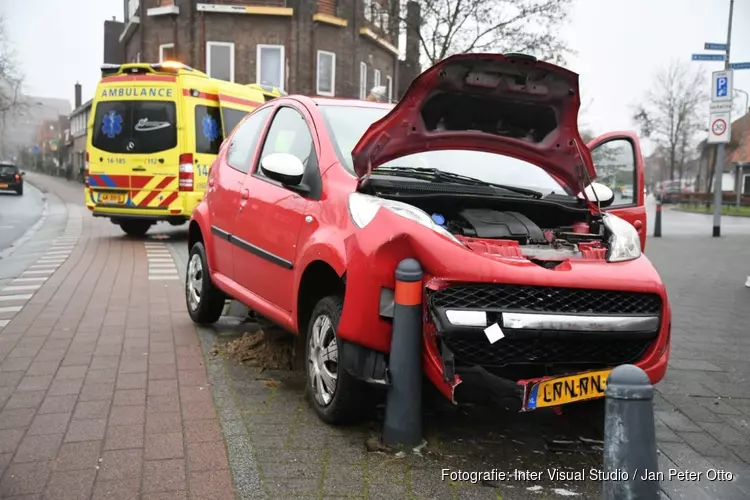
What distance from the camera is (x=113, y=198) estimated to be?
12.7m

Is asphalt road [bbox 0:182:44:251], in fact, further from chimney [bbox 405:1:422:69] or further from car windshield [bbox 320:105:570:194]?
chimney [bbox 405:1:422:69]

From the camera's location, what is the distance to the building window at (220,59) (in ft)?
90.8

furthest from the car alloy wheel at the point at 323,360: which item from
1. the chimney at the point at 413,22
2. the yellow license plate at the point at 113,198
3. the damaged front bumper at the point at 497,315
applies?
the chimney at the point at 413,22

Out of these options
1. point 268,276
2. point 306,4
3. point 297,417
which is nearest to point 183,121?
point 268,276

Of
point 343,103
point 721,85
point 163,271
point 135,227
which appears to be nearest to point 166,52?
point 135,227

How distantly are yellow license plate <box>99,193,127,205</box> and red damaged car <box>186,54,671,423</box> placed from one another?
8.45m

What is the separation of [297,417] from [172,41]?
2725 centimetres

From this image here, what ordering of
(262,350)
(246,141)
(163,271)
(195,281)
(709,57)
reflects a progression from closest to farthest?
1. (262,350)
2. (246,141)
3. (195,281)
4. (163,271)
5. (709,57)

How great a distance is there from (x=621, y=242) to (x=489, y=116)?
1.02 metres

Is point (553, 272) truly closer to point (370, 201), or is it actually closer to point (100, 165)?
point (370, 201)

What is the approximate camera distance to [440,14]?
19688 mm

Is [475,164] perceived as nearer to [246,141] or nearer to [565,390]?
[565,390]

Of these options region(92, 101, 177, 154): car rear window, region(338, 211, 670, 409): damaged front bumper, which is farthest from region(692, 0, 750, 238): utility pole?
region(338, 211, 670, 409): damaged front bumper

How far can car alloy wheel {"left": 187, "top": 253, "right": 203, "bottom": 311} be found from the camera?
5980 millimetres
